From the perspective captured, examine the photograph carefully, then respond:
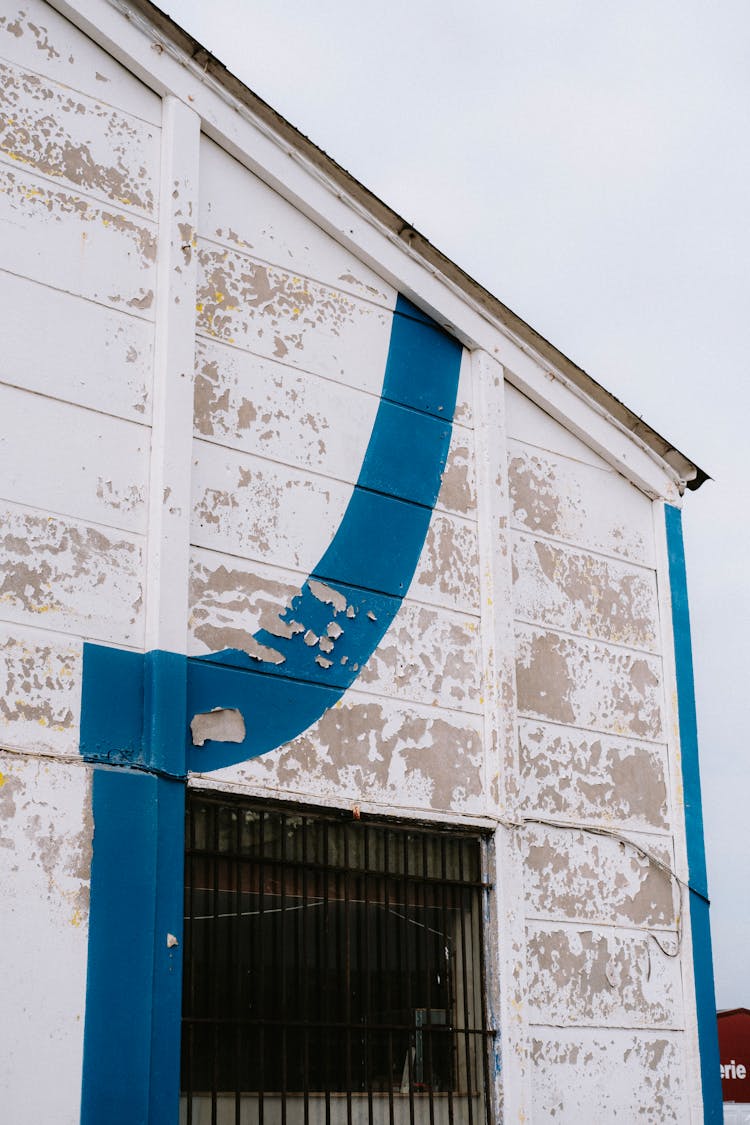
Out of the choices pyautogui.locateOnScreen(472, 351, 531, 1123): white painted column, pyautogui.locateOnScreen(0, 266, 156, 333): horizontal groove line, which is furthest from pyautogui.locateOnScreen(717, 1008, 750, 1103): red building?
pyautogui.locateOnScreen(0, 266, 156, 333): horizontal groove line

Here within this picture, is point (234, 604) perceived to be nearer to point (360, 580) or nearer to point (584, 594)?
point (360, 580)

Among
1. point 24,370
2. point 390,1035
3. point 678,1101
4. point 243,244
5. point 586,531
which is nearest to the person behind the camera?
point 24,370

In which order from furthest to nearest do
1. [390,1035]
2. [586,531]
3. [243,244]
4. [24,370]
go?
[586,531], [243,244], [390,1035], [24,370]

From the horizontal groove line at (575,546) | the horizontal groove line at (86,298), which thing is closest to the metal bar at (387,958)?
the horizontal groove line at (575,546)

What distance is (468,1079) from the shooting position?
608cm

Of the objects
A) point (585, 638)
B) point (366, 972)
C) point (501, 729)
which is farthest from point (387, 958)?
point (585, 638)

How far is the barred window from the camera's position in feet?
17.7

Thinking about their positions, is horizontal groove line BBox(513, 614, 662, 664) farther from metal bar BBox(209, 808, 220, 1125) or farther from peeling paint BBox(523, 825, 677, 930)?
metal bar BBox(209, 808, 220, 1125)

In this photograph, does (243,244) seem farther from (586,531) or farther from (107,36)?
(586,531)

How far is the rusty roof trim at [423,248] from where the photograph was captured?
618 centimetres

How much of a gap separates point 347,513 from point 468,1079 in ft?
8.80

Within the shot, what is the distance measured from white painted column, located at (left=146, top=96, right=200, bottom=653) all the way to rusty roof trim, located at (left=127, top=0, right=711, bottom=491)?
0.96ft

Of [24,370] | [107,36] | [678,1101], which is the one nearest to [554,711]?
[678,1101]

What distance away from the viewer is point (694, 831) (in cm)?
734
